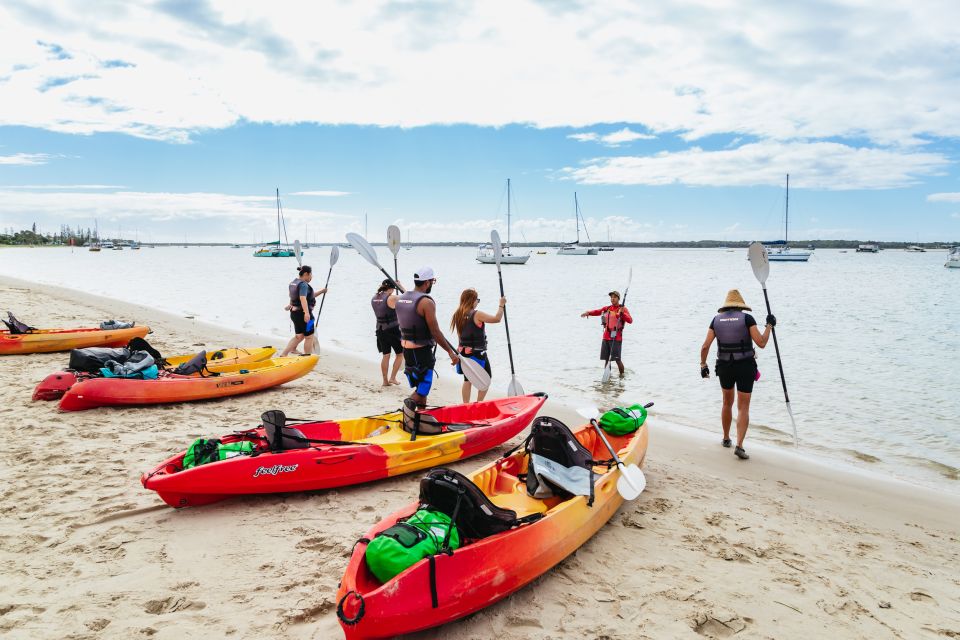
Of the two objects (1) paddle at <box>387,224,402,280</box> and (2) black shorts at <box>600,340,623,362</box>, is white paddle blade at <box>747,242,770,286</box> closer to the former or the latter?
(2) black shorts at <box>600,340,623,362</box>

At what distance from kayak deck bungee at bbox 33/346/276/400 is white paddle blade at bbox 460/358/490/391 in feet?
12.6

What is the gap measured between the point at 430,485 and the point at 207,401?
A: 5.41 m

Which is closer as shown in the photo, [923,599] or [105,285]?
[923,599]

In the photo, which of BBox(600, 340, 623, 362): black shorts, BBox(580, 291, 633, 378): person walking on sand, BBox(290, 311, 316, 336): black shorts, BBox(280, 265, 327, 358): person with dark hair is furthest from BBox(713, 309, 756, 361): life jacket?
BBox(290, 311, 316, 336): black shorts

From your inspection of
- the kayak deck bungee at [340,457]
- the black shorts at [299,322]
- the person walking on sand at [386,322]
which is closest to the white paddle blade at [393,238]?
the person walking on sand at [386,322]

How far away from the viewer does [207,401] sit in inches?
298

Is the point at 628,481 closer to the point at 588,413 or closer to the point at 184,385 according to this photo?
A: the point at 588,413

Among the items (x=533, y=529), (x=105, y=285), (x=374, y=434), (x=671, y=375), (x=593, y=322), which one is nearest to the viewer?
(x=533, y=529)

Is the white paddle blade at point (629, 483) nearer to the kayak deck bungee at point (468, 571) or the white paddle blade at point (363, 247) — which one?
the kayak deck bungee at point (468, 571)

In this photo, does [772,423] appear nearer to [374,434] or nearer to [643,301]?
[374,434]

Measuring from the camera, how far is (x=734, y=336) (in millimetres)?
5742

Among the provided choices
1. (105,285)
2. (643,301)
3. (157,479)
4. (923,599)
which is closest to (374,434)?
(157,479)

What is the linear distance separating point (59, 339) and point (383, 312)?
21.9ft

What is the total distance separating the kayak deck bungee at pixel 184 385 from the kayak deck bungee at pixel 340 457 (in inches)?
97.5
